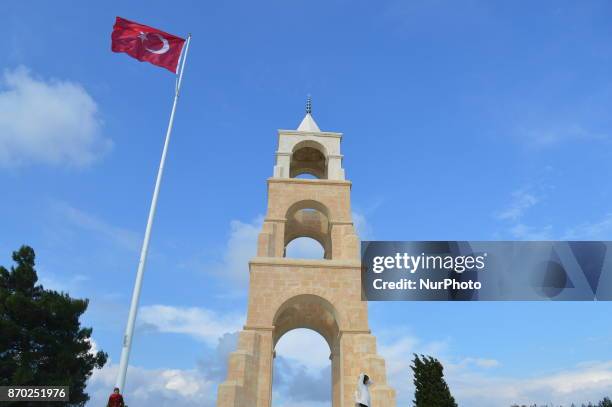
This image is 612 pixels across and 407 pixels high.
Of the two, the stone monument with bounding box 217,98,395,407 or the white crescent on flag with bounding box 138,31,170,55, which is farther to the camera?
the stone monument with bounding box 217,98,395,407

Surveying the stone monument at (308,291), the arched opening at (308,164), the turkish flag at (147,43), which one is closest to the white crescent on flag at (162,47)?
the turkish flag at (147,43)

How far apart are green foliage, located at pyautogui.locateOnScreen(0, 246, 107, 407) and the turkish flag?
48.5ft

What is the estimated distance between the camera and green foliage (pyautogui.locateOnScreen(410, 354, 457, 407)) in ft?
69.8

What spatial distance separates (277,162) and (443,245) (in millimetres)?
10937

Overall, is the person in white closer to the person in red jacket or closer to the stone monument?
the stone monument

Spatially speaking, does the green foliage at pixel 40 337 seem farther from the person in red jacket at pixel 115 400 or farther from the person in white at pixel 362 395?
the person in white at pixel 362 395

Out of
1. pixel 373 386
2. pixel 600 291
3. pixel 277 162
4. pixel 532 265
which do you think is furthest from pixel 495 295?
pixel 277 162

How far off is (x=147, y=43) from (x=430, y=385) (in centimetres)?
1947

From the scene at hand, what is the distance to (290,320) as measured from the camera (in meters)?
26.3

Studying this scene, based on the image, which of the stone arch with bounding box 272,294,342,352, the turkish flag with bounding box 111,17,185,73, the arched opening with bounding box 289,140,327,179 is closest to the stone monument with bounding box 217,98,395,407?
the stone arch with bounding box 272,294,342,352

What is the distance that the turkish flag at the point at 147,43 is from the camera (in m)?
18.2

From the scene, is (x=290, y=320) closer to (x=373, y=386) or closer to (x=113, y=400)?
(x=373, y=386)

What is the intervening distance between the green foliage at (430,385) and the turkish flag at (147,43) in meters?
17.6

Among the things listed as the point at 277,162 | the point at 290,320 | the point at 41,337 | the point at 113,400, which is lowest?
the point at 113,400
